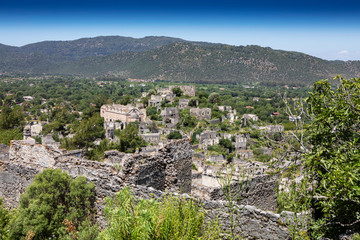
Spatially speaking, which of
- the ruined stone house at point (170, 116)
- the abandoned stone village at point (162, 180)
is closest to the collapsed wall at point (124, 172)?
the abandoned stone village at point (162, 180)

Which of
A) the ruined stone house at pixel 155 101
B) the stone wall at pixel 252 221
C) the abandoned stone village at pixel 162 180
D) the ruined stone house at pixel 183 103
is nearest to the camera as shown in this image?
the stone wall at pixel 252 221

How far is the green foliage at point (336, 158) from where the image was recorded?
499 centimetres

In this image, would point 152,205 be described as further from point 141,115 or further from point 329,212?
point 141,115

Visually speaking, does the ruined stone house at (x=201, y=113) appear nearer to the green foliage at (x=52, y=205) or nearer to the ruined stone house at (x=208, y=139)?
the ruined stone house at (x=208, y=139)

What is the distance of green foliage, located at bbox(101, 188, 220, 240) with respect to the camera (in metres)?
4.15

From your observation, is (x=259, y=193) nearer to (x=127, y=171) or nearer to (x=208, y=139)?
(x=127, y=171)

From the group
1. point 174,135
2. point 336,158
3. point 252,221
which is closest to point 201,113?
point 174,135

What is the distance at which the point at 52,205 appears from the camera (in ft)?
20.4

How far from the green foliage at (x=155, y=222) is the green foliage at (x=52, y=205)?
1.84m

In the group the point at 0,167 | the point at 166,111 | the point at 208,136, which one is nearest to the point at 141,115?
the point at 166,111

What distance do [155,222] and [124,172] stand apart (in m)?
2.60

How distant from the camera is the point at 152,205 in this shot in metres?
4.61

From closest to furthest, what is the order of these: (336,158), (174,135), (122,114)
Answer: (336,158)
(174,135)
(122,114)

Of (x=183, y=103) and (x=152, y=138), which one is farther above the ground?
(x=183, y=103)
